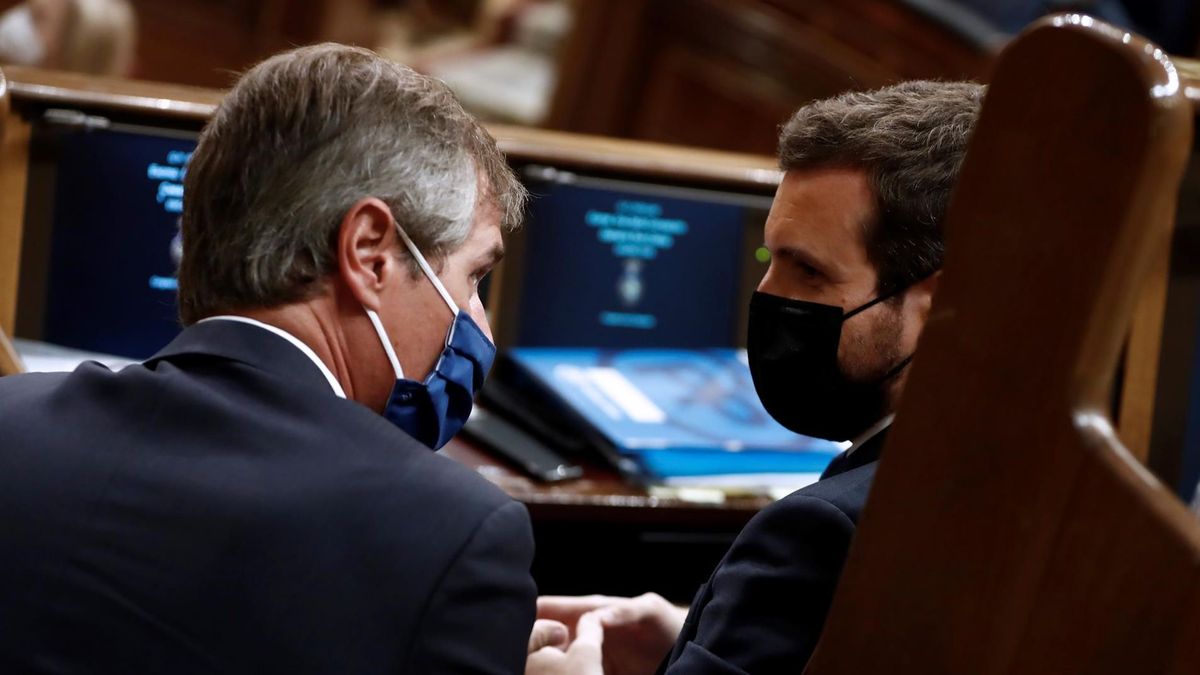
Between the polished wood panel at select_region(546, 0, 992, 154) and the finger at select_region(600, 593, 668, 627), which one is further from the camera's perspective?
the polished wood panel at select_region(546, 0, 992, 154)

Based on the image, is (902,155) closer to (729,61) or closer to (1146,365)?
(1146,365)

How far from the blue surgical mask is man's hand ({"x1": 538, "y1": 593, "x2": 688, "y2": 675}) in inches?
13.0

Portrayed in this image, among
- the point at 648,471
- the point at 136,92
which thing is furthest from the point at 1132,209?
the point at 136,92

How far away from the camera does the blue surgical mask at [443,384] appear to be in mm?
1459

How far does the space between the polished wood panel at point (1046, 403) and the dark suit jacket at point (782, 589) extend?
0.26 meters

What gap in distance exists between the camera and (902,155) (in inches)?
59.6

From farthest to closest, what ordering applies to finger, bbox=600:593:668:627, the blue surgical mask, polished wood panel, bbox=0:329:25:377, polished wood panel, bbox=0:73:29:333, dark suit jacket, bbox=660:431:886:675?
polished wood panel, bbox=0:73:29:333
polished wood panel, bbox=0:329:25:377
finger, bbox=600:593:668:627
the blue surgical mask
dark suit jacket, bbox=660:431:886:675

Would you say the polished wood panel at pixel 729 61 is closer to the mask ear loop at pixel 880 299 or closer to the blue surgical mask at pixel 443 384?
the mask ear loop at pixel 880 299

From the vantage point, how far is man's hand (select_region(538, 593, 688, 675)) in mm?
1737

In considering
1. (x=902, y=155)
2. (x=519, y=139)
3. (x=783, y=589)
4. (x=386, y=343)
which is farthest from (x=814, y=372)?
(x=519, y=139)

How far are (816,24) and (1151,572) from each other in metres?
3.81

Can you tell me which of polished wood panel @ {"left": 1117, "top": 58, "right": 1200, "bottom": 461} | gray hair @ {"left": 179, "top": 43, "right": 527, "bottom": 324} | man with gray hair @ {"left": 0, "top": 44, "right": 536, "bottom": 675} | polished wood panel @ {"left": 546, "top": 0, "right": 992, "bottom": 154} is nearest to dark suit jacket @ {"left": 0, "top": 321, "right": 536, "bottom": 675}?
man with gray hair @ {"left": 0, "top": 44, "right": 536, "bottom": 675}

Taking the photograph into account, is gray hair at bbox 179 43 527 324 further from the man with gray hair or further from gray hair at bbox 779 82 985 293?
gray hair at bbox 779 82 985 293

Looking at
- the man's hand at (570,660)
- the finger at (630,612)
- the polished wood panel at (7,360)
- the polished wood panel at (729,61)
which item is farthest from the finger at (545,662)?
the polished wood panel at (729,61)
